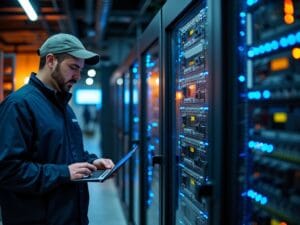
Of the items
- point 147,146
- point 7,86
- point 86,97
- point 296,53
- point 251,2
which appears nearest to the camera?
point 296,53

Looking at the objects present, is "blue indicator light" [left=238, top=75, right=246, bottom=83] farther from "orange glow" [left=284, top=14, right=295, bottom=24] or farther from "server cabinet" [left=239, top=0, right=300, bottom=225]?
"orange glow" [left=284, top=14, right=295, bottom=24]

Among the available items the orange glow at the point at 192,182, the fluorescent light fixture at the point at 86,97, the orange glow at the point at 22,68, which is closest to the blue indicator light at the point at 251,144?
the orange glow at the point at 192,182

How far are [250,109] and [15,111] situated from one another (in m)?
1.03

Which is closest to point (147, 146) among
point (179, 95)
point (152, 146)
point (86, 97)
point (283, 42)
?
point (152, 146)

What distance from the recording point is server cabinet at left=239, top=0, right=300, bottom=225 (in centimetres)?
120

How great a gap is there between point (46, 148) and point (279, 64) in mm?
1137

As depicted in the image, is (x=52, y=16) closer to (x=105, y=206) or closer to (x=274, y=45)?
(x=105, y=206)

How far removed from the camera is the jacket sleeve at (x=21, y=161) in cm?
175

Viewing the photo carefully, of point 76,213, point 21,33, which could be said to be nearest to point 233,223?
point 76,213

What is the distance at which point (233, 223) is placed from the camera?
143 cm

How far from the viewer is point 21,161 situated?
1773 millimetres

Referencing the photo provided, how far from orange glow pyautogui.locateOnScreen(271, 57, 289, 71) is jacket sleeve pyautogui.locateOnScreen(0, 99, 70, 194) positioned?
1.05m

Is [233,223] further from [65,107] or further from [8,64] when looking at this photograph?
[8,64]

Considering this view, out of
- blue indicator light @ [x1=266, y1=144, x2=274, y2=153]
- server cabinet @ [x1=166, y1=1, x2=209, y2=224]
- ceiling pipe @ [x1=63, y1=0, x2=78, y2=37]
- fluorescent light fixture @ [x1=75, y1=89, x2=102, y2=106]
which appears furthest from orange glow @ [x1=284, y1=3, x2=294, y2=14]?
fluorescent light fixture @ [x1=75, y1=89, x2=102, y2=106]
